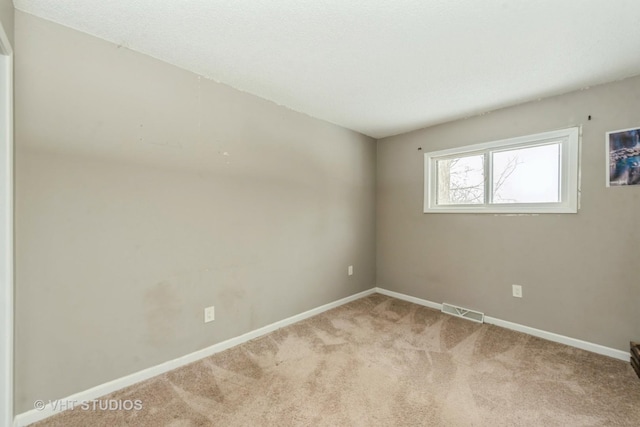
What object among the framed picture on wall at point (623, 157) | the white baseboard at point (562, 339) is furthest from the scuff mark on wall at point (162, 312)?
the framed picture on wall at point (623, 157)

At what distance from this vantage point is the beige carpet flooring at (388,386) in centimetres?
146

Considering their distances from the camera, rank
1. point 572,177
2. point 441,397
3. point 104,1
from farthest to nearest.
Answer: point 572,177 → point 441,397 → point 104,1

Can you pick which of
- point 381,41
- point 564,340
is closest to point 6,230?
point 381,41

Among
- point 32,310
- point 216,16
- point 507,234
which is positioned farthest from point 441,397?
point 216,16

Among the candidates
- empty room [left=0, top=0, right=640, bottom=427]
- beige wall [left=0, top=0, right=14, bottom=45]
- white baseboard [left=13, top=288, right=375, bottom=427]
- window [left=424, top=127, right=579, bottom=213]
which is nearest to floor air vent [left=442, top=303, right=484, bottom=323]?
empty room [left=0, top=0, right=640, bottom=427]

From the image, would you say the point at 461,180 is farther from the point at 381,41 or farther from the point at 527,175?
the point at 381,41

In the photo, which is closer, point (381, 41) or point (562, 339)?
point (381, 41)

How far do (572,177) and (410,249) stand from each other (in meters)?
1.70

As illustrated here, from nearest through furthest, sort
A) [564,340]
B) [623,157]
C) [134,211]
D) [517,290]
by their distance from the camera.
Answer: [134,211], [623,157], [564,340], [517,290]

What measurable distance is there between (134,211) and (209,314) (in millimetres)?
980

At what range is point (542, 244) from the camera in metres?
2.40

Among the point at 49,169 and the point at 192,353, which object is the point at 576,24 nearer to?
the point at 49,169

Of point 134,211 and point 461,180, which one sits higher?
point 461,180

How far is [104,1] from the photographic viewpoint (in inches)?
53.3
